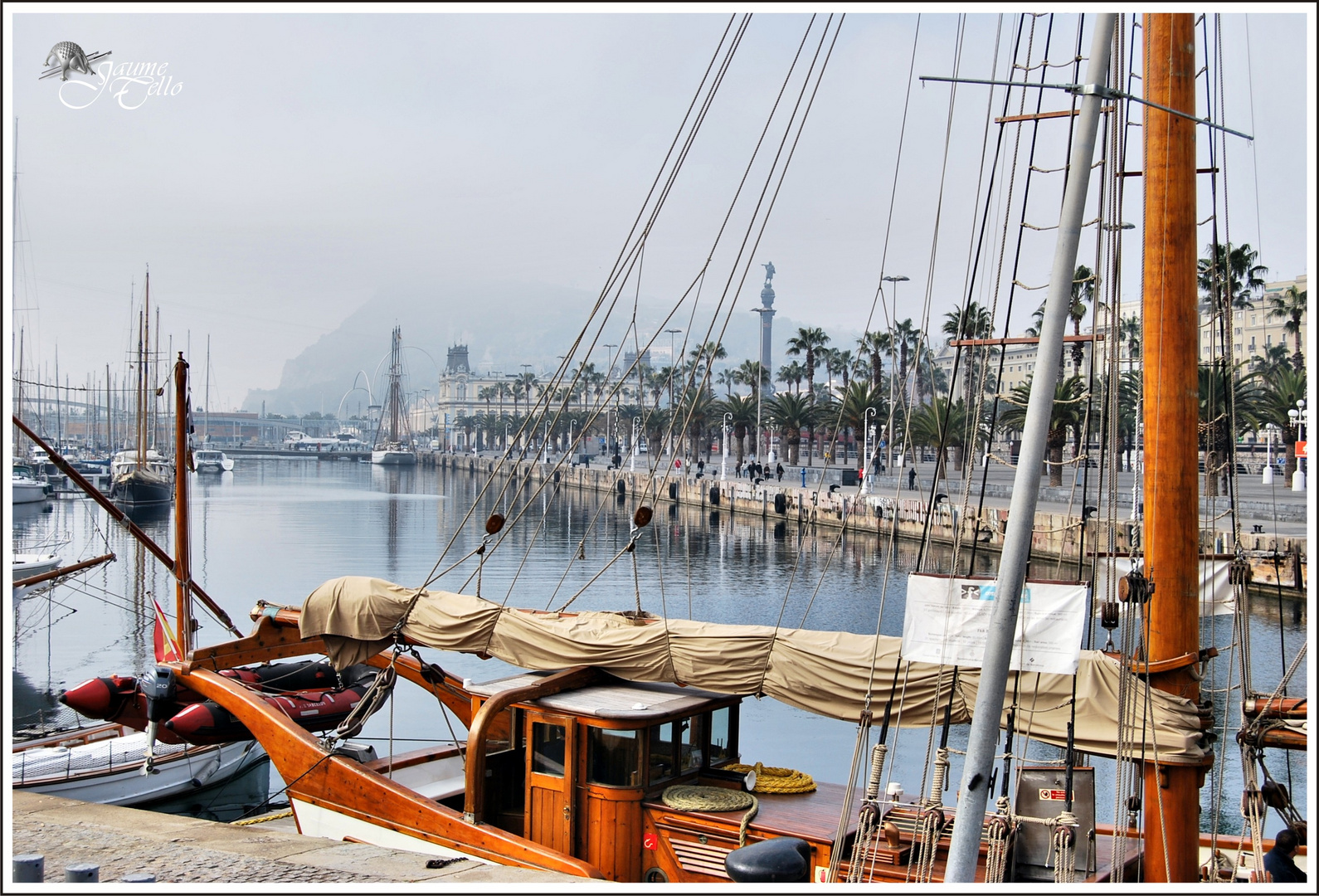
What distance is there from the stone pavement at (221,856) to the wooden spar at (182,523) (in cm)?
839

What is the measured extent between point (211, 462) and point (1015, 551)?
183 meters

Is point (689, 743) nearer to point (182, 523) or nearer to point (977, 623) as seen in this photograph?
point (977, 623)

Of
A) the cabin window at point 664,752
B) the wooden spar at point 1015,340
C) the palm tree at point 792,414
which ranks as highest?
the palm tree at point 792,414

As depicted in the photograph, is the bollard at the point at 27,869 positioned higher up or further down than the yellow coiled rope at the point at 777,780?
higher up

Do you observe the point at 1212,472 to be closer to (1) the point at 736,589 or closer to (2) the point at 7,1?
(2) the point at 7,1

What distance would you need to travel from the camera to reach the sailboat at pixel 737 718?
29.9 feet

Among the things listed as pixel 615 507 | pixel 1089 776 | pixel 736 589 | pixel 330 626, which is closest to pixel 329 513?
pixel 615 507

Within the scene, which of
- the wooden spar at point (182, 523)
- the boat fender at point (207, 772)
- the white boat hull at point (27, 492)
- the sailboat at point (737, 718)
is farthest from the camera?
the white boat hull at point (27, 492)

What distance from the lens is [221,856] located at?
9.77 metres

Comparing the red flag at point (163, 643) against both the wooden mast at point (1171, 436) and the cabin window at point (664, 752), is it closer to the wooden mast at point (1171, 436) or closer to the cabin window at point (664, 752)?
the cabin window at point (664, 752)

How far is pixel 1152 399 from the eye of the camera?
31.0ft

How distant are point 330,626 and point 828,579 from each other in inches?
1466

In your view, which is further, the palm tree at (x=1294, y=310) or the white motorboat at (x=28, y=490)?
the white motorboat at (x=28, y=490)

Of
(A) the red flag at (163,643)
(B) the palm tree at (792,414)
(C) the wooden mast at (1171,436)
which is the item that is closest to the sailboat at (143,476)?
(B) the palm tree at (792,414)
